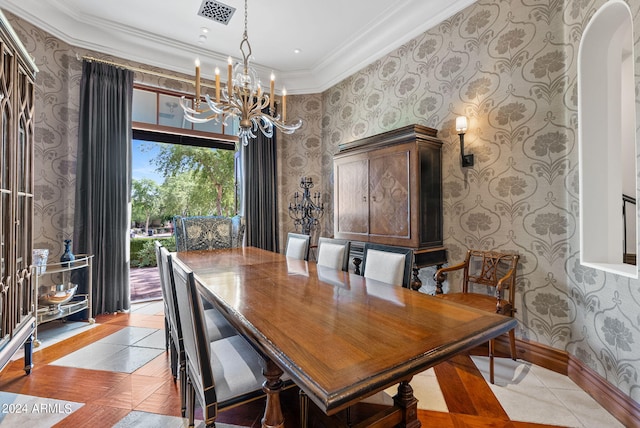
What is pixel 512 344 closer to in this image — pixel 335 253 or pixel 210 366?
pixel 335 253

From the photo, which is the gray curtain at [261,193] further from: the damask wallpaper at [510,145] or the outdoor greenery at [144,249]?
the damask wallpaper at [510,145]

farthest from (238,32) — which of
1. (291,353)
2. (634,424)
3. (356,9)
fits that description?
(634,424)

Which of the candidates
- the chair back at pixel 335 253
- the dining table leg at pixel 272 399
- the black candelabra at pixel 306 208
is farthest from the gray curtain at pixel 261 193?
the dining table leg at pixel 272 399

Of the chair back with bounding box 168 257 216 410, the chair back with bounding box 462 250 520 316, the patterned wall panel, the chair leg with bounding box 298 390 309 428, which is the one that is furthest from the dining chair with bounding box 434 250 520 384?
the patterned wall panel

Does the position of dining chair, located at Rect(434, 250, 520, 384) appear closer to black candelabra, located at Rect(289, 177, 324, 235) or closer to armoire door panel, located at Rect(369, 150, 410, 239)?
armoire door panel, located at Rect(369, 150, 410, 239)

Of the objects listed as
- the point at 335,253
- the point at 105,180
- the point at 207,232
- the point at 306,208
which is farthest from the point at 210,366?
the point at 306,208

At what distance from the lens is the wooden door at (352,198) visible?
3152 mm

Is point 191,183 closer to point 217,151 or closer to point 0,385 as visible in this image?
point 217,151

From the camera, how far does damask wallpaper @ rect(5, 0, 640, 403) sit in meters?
1.94

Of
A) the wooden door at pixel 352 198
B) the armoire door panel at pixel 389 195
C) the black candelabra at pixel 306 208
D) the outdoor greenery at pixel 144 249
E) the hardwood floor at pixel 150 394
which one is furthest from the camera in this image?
the black candelabra at pixel 306 208

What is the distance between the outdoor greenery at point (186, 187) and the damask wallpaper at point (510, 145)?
900 mm

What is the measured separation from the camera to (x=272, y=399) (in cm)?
102

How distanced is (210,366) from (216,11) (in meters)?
3.40

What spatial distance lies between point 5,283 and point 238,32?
3.20m
